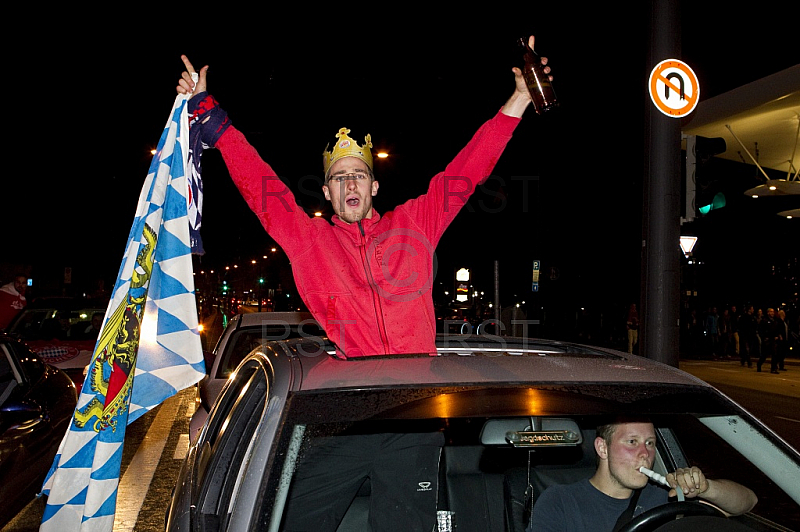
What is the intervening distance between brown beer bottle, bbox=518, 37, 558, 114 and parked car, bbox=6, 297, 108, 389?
7.51 metres

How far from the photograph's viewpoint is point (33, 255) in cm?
3544

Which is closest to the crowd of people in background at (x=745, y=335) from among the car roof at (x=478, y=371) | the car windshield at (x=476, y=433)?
the car windshield at (x=476, y=433)

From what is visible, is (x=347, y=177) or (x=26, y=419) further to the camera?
(x=26, y=419)

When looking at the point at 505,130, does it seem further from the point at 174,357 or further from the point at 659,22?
the point at 659,22

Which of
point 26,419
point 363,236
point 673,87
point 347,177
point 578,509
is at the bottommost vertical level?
point 26,419

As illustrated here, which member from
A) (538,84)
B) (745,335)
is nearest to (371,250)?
(538,84)

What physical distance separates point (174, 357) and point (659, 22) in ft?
18.3

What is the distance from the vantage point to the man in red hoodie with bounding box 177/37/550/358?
10.1 feet

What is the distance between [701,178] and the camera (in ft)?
23.5

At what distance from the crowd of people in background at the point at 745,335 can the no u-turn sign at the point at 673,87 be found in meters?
16.2

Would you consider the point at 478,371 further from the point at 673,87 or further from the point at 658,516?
the point at 673,87

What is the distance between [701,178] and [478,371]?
18.4 ft

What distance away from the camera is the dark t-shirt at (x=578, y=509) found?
274cm

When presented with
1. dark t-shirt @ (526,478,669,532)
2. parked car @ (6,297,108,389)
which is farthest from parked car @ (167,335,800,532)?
parked car @ (6,297,108,389)
